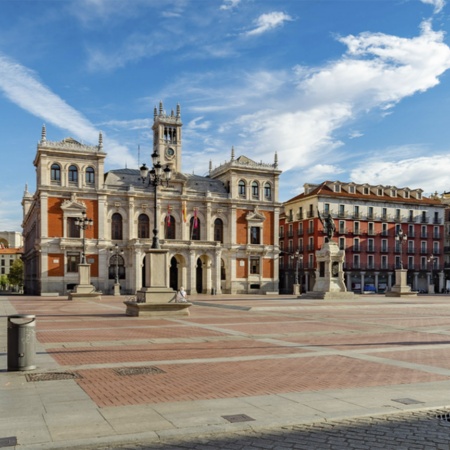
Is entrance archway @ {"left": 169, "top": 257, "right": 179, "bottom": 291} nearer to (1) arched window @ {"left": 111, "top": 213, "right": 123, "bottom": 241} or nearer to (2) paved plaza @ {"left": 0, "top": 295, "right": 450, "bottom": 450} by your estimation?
(1) arched window @ {"left": 111, "top": 213, "right": 123, "bottom": 241}

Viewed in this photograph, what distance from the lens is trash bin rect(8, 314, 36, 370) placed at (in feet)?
36.2

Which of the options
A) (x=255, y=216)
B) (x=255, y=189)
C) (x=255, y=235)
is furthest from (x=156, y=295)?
(x=255, y=189)

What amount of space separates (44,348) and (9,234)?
179666mm

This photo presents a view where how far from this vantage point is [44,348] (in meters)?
14.4

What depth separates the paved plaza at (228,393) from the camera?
22.2ft

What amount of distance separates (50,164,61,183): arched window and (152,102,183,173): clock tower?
52.2 feet

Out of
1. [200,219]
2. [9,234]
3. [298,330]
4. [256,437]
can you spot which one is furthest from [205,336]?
[9,234]

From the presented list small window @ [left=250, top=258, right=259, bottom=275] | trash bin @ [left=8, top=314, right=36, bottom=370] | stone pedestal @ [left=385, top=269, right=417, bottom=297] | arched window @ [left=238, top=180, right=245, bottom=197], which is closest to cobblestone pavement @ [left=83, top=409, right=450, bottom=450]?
trash bin @ [left=8, top=314, right=36, bottom=370]

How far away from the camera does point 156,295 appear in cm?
2497

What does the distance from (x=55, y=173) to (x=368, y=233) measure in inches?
1855

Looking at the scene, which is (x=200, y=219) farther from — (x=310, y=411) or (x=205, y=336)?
(x=310, y=411)

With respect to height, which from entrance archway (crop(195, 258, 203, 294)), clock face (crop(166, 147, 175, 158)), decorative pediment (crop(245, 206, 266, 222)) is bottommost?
entrance archway (crop(195, 258, 203, 294))

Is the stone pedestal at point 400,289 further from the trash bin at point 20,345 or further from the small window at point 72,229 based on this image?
the trash bin at point 20,345

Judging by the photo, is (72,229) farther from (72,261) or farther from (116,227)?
(116,227)
